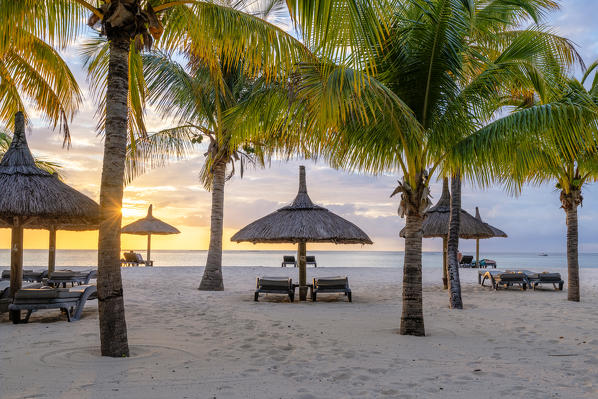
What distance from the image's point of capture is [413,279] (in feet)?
21.2

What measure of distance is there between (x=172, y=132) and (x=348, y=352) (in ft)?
31.6

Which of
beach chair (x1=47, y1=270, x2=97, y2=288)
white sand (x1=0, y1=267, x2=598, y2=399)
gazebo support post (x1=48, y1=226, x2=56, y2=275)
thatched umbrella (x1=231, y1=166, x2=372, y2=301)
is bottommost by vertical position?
white sand (x1=0, y1=267, x2=598, y2=399)

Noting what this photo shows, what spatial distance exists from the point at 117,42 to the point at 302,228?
237 inches

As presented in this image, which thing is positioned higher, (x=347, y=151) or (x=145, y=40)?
(x=145, y=40)

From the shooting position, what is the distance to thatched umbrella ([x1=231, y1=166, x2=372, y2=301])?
33.5ft

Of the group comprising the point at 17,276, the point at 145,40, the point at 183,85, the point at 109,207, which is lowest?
the point at 17,276

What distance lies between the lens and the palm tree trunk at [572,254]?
10.9 meters

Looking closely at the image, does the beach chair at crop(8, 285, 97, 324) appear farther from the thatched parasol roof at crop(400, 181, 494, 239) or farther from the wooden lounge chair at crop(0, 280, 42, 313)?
Answer: the thatched parasol roof at crop(400, 181, 494, 239)

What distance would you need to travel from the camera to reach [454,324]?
25.1 feet

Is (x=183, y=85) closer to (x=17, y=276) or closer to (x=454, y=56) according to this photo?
(x=17, y=276)

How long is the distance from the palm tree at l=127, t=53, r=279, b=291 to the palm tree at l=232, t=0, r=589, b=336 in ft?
14.8

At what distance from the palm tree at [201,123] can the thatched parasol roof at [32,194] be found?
3.15 metres

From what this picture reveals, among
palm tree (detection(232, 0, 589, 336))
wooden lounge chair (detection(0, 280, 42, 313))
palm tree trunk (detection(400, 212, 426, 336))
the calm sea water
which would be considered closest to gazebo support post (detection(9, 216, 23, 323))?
wooden lounge chair (detection(0, 280, 42, 313))

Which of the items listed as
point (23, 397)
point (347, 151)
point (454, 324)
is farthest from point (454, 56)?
point (23, 397)
